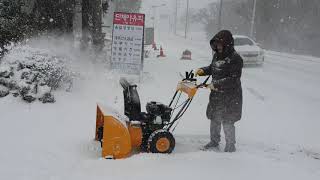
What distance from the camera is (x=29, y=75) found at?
30.3 ft

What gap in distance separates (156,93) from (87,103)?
2.57 meters

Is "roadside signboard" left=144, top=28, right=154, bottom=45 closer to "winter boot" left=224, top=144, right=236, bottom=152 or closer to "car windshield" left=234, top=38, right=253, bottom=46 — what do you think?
"car windshield" left=234, top=38, right=253, bottom=46

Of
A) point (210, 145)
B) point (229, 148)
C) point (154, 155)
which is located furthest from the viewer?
point (210, 145)

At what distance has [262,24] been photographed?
52.8 meters

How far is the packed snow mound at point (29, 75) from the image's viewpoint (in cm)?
915

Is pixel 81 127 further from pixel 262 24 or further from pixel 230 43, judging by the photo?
pixel 262 24

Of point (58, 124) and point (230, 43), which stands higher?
point (230, 43)

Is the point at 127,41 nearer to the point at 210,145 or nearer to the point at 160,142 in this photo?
the point at 210,145

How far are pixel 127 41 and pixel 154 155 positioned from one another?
7.11 meters

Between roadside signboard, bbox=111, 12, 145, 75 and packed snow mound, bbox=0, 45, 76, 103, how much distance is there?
2.96m

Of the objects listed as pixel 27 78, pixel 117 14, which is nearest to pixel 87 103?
pixel 27 78

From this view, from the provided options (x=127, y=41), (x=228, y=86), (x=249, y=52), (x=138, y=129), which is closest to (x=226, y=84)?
(x=228, y=86)

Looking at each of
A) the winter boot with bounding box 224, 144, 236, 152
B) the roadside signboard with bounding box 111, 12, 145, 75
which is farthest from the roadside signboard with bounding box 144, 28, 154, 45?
the winter boot with bounding box 224, 144, 236, 152

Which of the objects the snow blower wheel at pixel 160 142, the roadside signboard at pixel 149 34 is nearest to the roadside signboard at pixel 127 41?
the snow blower wheel at pixel 160 142
